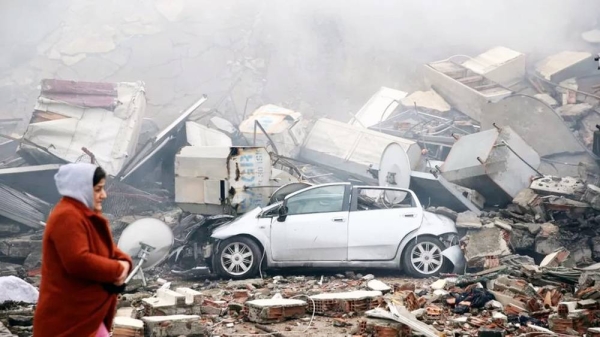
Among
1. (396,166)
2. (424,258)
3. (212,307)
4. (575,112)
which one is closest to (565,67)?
(575,112)

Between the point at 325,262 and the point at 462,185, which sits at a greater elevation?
the point at 462,185

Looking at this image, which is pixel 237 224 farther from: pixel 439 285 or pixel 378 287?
pixel 439 285

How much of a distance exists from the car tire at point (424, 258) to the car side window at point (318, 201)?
1209mm

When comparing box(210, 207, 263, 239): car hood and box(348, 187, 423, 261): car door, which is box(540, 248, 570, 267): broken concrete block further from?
box(210, 207, 263, 239): car hood

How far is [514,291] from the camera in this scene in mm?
9648

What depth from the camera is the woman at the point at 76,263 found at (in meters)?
4.70

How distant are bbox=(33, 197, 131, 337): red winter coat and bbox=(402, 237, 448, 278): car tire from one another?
25.9 feet

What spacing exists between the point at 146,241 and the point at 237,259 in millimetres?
1362

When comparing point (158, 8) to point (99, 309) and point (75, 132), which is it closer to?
point (75, 132)

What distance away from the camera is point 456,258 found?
12547mm

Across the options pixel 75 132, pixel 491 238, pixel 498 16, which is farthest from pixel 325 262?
pixel 498 16

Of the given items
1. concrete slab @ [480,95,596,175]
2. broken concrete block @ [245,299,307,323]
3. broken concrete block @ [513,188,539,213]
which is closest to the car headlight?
broken concrete block @ [513,188,539,213]

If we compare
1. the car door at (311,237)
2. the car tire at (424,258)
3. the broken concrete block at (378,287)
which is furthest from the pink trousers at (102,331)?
the car tire at (424,258)

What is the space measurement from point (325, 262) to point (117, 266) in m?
7.87
